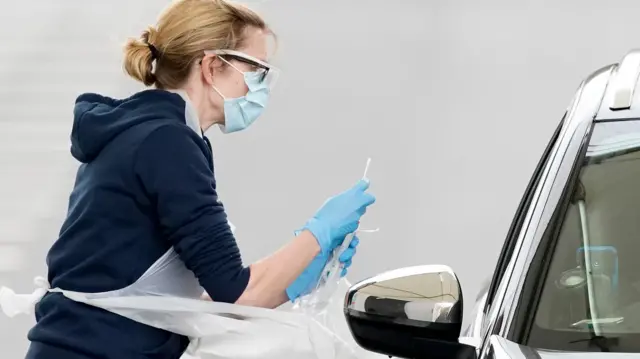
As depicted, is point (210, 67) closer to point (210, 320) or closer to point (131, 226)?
point (131, 226)

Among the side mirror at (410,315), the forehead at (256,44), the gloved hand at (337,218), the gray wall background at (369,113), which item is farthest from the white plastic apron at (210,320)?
the gray wall background at (369,113)

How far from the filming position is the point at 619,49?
6098 millimetres

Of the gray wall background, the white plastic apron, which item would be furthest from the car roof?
the gray wall background

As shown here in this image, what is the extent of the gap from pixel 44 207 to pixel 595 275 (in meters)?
3.96

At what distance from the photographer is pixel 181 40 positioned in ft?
7.16

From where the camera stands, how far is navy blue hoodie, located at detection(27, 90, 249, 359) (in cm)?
201

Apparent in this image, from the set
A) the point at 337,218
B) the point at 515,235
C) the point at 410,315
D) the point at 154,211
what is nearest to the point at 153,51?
the point at 154,211

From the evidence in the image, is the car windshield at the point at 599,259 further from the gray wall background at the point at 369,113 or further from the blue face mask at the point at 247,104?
the gray wall background at the point at 369,113

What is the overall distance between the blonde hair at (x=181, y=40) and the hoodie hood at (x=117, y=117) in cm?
10

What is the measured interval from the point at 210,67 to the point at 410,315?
35.0 inches

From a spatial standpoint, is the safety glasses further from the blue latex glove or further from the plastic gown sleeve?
the blue latex glove

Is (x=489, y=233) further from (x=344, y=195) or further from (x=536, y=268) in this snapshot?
(x=536, y=268)

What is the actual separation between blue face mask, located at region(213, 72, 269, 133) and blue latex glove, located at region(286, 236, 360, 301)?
0.33 m

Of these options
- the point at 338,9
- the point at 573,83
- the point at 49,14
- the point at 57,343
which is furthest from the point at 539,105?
the point at 57,343
